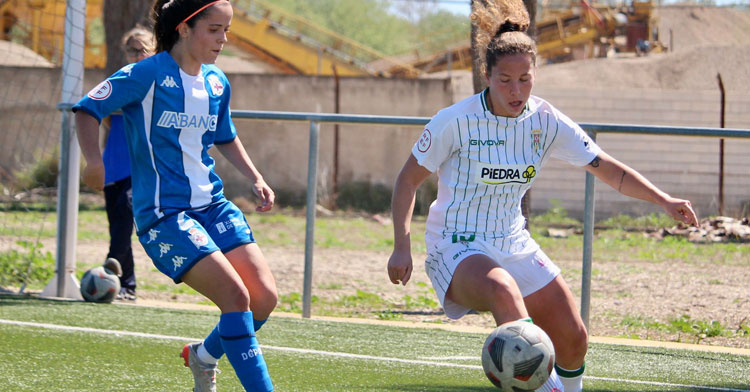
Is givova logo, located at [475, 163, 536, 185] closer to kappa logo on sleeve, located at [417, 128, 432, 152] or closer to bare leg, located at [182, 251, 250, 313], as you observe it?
kappa logo on sleeve, located at [417, 128, 432, 152]

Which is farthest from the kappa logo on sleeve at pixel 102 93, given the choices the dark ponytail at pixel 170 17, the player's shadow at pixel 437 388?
the player's shadow at pixel 437 388

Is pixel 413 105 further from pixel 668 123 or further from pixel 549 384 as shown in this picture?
pixel 549 384

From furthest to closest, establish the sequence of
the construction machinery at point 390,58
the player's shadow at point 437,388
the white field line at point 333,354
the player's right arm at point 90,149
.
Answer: the construction machinery at point 390,58, the white field line at point 333,354, the player's shadow at point 437,388, the player's right arm at point 90,149

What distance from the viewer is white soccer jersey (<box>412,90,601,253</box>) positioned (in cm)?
396

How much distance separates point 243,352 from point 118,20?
12.0 meters

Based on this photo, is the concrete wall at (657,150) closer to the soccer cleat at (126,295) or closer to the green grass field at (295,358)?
the green grass field at (295,358)

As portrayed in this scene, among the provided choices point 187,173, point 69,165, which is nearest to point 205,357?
point 187,173

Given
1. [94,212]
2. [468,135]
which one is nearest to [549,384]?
[468,135]

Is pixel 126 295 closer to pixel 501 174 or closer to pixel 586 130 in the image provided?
pixel 586 130

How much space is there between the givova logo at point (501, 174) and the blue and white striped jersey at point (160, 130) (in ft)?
3.95

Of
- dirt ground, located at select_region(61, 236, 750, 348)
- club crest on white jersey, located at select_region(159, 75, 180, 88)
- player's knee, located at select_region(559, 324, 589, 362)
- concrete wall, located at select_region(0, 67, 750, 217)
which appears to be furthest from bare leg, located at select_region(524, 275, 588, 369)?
concrete wall, located at select_region(0, 67, 750, 217)

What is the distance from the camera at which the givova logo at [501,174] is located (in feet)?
12.9

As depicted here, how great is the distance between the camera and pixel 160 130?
13.3 ft

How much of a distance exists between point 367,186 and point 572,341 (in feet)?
44.9
